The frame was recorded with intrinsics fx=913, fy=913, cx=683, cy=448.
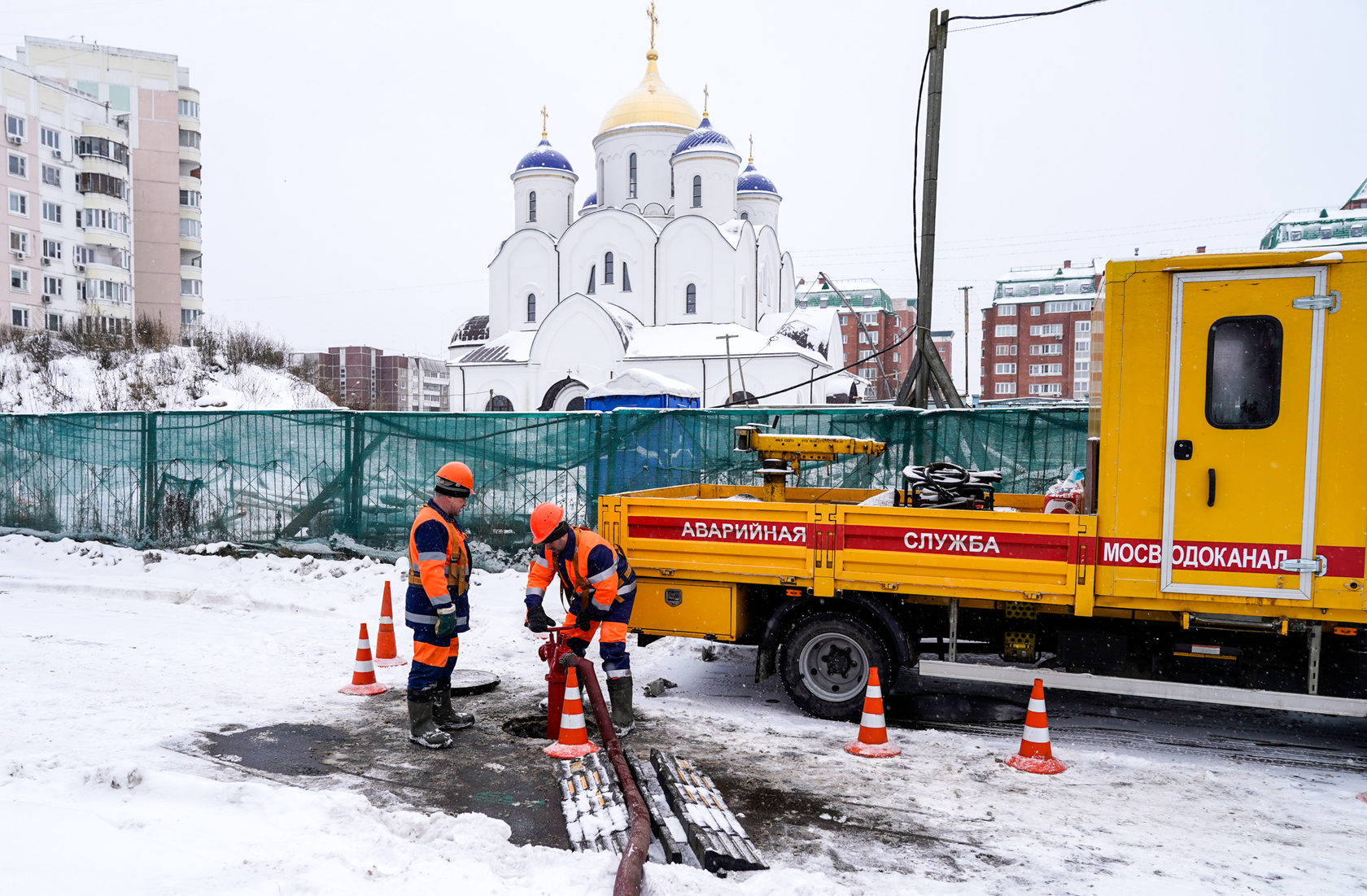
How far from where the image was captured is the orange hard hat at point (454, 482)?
247 inches

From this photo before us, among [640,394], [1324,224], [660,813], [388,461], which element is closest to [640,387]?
[640,394]

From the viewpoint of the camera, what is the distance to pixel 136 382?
103 ft

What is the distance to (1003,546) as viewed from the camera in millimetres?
6121

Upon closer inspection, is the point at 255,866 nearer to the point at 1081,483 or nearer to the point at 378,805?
the point at 378,805

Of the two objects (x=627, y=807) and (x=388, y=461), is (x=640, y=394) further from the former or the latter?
(x=627, y=807)

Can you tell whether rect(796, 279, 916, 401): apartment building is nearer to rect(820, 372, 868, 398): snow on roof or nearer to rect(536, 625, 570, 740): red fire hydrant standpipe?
rect(820, 372, 868, 398): snow on roof

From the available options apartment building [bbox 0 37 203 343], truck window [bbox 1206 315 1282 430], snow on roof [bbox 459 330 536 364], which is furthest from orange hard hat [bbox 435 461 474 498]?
snow on roof [bbox 459 330 536 364]

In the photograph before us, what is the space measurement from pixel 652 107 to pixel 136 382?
28.1 metres

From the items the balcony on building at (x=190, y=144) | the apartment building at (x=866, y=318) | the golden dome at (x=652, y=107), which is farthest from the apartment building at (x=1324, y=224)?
the balcony on building at (x=190, y=144)

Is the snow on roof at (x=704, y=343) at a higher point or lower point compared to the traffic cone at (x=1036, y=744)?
higher

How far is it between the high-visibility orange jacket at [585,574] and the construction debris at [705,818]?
1127 mm

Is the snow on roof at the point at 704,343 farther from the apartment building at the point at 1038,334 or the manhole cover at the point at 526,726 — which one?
the apartment building at the point at 1038,334

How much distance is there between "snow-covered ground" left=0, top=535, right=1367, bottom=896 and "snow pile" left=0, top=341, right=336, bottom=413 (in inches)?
952

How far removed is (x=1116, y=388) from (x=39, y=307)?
210 ft
